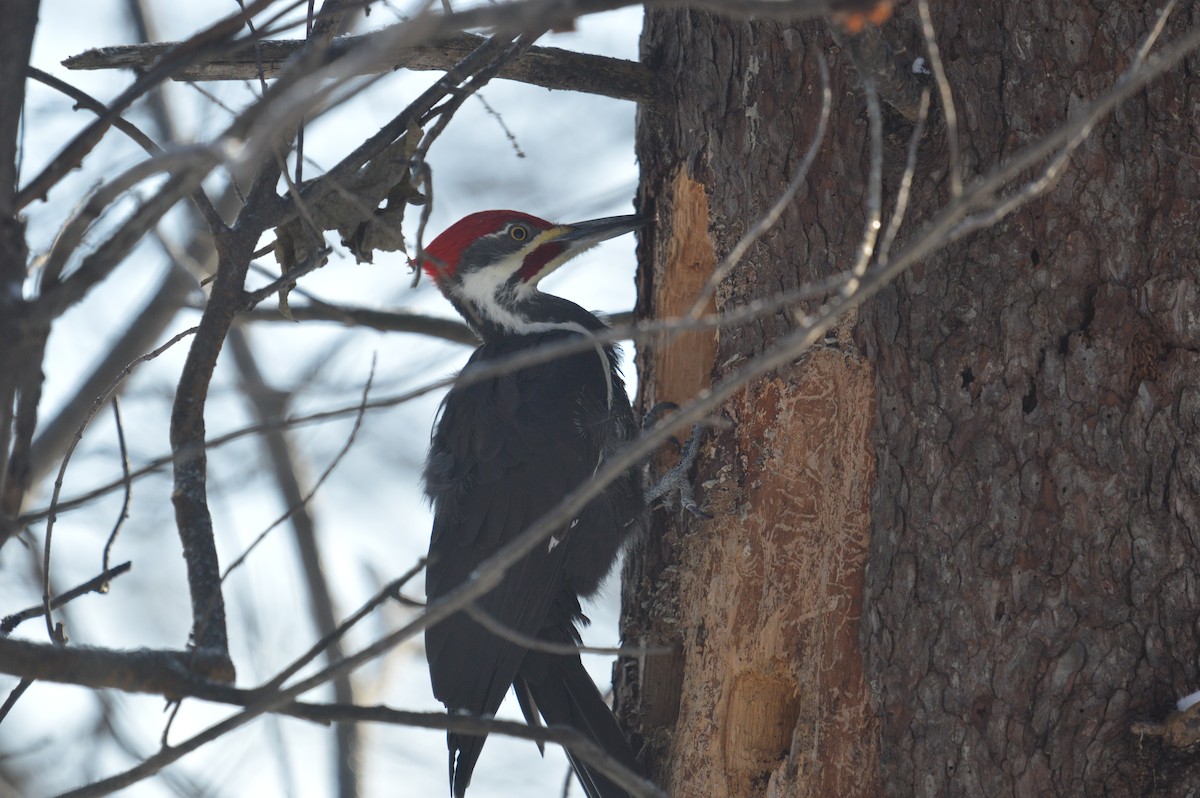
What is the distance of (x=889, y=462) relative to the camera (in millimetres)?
2582

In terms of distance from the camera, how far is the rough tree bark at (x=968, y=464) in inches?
90.0

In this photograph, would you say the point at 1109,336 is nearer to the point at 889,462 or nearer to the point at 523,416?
the point at 889,462

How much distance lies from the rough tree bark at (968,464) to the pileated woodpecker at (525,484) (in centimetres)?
46

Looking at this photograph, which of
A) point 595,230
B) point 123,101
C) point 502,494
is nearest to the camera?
point 123,101

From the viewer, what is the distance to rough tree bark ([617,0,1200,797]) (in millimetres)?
2285

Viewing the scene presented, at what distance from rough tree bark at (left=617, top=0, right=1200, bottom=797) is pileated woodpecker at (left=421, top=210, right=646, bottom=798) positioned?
1.50ft

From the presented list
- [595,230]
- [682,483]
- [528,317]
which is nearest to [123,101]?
[682,483]

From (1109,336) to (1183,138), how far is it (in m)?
0.45

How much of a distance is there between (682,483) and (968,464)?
3.15 ft

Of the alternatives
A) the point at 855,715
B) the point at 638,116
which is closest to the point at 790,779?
the point at 855,715

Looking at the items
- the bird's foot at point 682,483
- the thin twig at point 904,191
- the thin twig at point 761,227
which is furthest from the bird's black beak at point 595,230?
the thin twig at point 761,227

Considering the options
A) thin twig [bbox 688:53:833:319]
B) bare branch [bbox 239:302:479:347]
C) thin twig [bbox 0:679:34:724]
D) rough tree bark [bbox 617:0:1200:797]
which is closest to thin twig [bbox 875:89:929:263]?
thin twig [bbox 688:53:833:319]

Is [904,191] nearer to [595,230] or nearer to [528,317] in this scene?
[595,230]

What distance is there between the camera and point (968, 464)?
244cm
